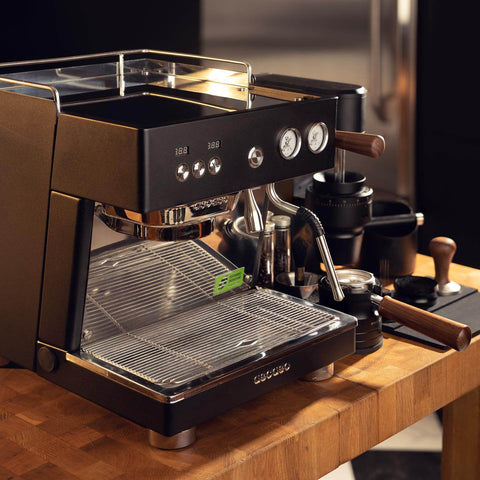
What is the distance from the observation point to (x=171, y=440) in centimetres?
107

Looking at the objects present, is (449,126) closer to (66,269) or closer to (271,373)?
(271,373)

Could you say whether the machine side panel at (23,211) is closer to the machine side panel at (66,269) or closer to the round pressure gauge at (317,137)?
the machine side panel at (66,269)

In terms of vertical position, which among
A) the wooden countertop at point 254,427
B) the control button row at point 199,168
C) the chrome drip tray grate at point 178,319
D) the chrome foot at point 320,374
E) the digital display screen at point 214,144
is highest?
the digital display screen at point 214,144

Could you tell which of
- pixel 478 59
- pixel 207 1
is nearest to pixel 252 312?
pixel 207 1

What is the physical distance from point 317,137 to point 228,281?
27 centimetres

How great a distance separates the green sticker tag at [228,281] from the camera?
4.28 feet

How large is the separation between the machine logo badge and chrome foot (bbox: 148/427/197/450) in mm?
106

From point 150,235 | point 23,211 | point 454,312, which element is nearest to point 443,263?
point 454,312

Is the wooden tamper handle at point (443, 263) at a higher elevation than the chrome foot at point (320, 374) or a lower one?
higher

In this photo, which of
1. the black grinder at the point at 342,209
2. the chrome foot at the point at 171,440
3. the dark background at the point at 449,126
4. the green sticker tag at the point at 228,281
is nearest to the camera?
the chrome foot at the point at 171,440

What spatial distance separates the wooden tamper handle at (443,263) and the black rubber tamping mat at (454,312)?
0.02m

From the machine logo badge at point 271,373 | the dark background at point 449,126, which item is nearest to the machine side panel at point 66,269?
the machine logo badge at point 271,373

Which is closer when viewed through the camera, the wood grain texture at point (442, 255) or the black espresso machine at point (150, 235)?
the black espresso machine at point (150, 235)

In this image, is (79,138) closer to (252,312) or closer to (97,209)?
(97,209)
